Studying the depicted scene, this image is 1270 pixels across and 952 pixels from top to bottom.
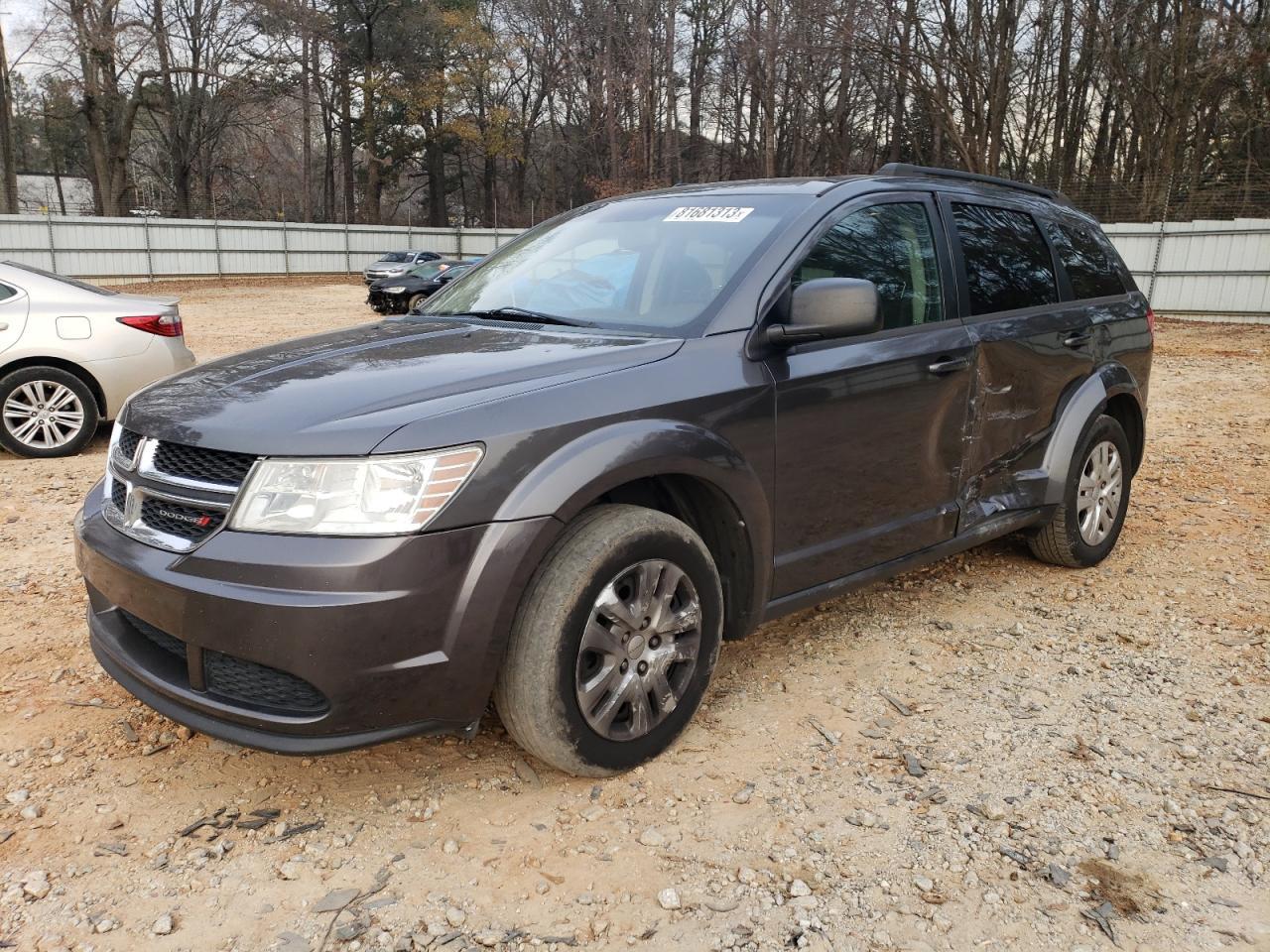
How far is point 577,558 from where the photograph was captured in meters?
2.55

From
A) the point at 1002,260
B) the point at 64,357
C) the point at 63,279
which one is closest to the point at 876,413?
the point at 1002,260

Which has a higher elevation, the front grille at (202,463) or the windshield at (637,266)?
the windshield at (637,266)

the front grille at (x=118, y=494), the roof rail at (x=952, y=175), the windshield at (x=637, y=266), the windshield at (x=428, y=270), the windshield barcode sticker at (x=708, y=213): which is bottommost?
the front grille at (x=118, y=494)

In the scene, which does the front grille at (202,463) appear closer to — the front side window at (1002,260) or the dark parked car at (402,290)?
the front side window at (1002,260)

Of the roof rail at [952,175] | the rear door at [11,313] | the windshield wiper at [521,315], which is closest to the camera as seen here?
the windshield wiper at [521,315]

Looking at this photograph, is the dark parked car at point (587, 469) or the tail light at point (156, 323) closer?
the dark parked car at point (587, 469)

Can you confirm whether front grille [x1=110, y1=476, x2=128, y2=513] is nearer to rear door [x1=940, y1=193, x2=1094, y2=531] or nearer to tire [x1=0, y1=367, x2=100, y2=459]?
rear door [x1=940, y1=193, x2=1094, y2=531]

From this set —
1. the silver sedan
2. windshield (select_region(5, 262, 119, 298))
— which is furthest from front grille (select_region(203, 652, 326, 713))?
windshield (select_region(5, 262, 119, 298))

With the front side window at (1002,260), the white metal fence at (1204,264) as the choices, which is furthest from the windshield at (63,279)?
the white metal fence at (1204,264)

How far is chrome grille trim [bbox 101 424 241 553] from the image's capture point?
2.41m

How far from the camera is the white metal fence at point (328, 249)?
18844 mm

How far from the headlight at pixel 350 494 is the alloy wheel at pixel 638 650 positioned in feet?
1.84

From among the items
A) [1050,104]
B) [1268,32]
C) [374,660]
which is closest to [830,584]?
[374,660]

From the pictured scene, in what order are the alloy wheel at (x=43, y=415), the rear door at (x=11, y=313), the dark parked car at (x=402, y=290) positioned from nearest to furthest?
the rear door at (x=11, y=313), the alloy wheel at (x=43, y=415), the dark parked car at (x=402, y=290)
